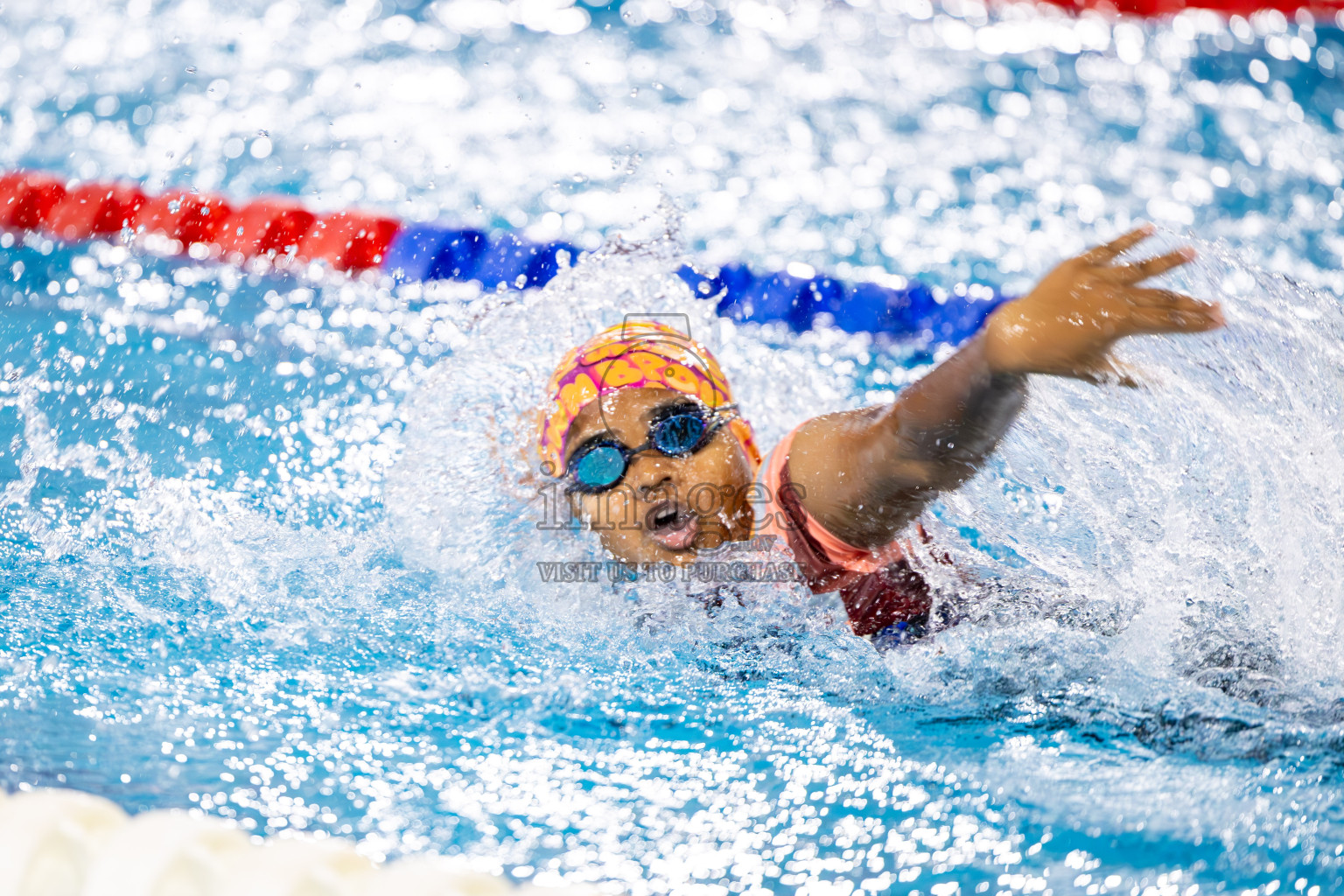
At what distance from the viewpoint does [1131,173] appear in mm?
3164

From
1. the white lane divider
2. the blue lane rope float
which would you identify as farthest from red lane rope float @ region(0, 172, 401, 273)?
the white lane divider

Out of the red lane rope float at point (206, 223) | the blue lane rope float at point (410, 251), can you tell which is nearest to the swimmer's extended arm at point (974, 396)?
the blue lane rope float at point (410, 251)

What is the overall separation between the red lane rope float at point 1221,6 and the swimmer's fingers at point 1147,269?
3.14 meters

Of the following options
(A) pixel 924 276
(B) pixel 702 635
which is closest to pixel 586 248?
(A) pixel 924 276

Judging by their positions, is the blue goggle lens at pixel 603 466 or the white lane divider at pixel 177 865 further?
the blue goggle lens at pixel 603 466

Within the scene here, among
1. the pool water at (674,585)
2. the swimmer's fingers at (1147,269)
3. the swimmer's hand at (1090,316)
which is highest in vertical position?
the swimmer's fingers at (1147,269)

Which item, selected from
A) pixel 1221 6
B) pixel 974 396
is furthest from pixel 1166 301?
pixel 1221 6

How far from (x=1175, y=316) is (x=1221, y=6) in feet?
10.9

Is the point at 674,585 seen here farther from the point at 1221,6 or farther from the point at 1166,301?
the point at 1221,6

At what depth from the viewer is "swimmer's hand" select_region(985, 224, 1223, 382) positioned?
1137mm

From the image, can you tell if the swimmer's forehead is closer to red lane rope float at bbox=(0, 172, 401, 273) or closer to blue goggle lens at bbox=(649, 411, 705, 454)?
blue goggle lens at bbox=(649, 411, 705, 454)

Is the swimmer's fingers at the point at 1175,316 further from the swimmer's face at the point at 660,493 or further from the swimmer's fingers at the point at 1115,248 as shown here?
the swimmer's face at the point at 660,493

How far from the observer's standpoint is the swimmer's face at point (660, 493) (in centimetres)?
166

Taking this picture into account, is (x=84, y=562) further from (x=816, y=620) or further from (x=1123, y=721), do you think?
(x=1123, y=721)
